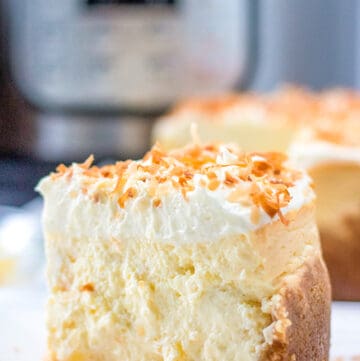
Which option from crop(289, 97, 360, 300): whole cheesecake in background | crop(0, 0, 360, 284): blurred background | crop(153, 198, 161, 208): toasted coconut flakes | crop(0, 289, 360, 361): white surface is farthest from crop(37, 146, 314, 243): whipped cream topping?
crop(0, 0, 360, 284): blurred background

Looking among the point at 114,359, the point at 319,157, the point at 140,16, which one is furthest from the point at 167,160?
the point at 140,16

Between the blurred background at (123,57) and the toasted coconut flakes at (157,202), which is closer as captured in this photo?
the toasted coconut flakes at (157,202)

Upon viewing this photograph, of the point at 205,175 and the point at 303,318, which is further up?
the point at 205,175

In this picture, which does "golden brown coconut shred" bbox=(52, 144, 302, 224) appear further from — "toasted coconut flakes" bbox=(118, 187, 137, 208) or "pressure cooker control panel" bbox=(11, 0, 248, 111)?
"pressure cooker control panel" bbox=(11, 0, 248, 111)

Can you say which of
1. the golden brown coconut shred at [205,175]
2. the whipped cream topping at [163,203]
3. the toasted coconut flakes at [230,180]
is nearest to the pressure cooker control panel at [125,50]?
the golden brown coconut shred at [205,175]

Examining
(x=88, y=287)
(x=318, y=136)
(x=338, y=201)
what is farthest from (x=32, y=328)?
(x=318, y=136)

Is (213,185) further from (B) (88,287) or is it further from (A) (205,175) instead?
(B) (88,287)

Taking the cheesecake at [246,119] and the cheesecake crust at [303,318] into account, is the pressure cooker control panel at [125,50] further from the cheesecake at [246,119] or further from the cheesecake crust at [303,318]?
the cheesecake crust at [303,318]
